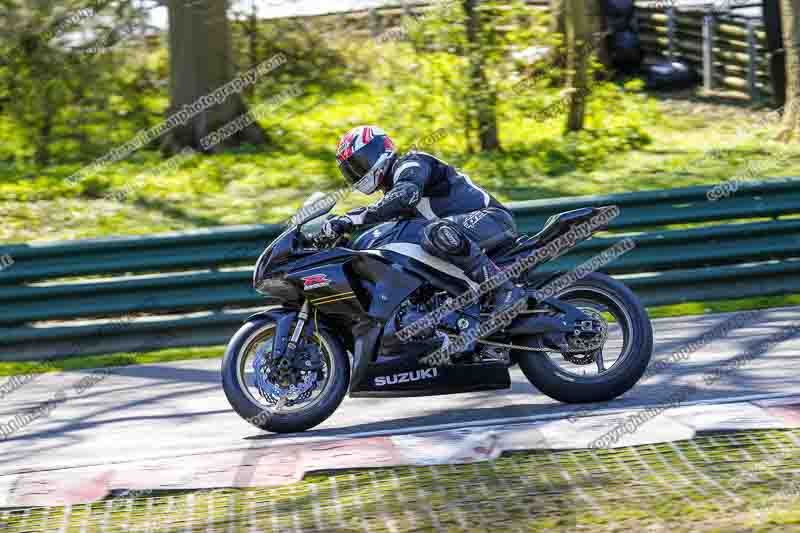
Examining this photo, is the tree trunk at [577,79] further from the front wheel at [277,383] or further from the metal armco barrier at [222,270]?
the front wheel at [277,383]

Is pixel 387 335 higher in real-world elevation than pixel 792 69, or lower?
higher

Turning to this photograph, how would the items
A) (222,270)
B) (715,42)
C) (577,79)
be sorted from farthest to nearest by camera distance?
(715,42), (577,79), (222,270)

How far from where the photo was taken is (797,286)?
9.84 m

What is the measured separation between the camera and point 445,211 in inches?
263

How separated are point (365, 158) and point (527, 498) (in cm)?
239

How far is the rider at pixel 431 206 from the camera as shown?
6.39m

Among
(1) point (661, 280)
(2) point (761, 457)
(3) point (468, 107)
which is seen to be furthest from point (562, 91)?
(2) point (761, 457)

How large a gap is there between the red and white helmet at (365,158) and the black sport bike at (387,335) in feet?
0.79

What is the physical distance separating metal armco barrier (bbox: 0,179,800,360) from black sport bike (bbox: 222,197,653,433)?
305 cm

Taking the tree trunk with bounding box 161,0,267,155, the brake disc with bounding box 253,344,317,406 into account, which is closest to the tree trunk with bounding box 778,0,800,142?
the tree trunk with bounding box 161,0,267,155

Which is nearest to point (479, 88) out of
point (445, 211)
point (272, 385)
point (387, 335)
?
point (445, 211)

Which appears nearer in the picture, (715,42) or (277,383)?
(277,383)

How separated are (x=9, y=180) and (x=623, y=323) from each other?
950 centimetres

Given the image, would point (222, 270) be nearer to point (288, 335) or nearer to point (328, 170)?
point (288, 335)
